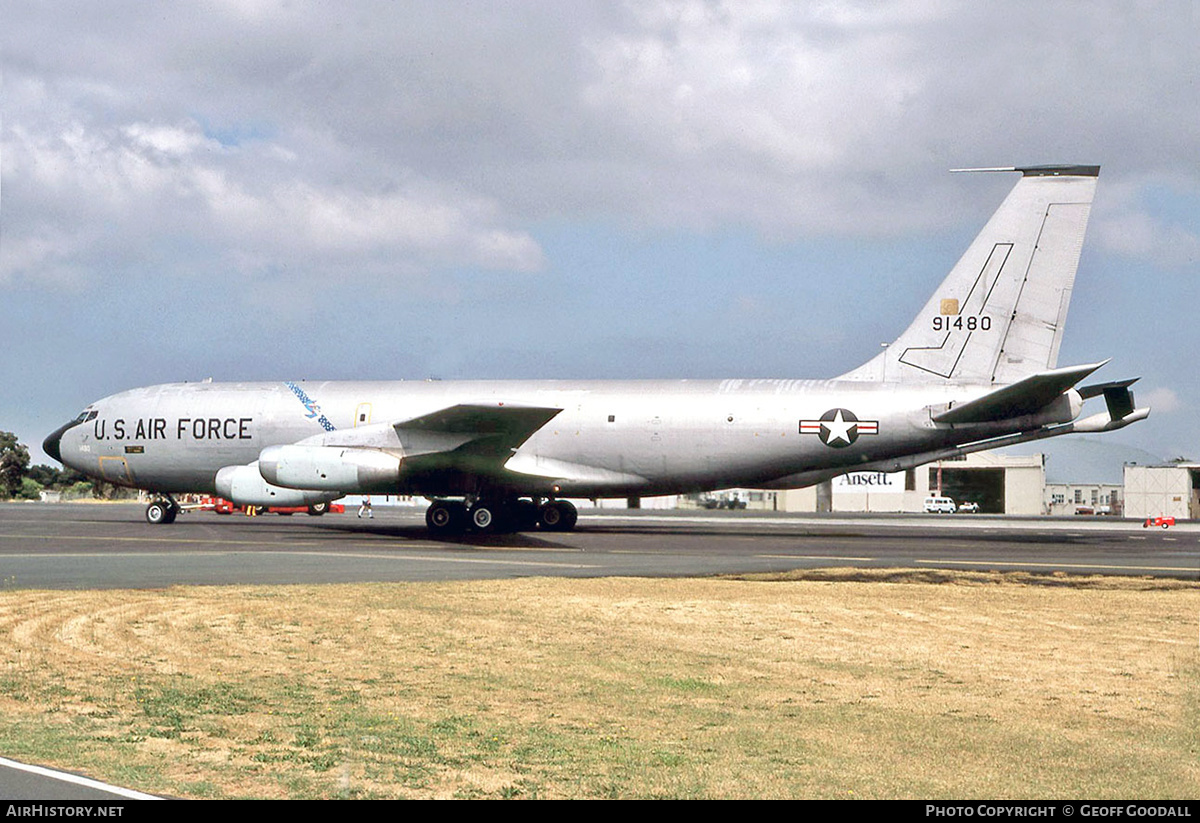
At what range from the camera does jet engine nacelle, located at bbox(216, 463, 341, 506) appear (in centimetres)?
3691

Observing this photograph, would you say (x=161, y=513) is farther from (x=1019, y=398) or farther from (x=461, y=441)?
(x=1019, y=398)

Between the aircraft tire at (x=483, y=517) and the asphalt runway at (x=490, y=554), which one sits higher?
the aircraft tire at (x=483, y=517)

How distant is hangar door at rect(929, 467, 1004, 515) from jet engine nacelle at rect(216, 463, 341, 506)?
7397 cm

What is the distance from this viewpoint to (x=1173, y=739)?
29.0 feet

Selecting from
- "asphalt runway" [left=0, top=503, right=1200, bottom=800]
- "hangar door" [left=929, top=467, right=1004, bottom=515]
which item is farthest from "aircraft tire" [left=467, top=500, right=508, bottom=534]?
"hangar door" [left=929, top=467, right=1004, bottom=515]

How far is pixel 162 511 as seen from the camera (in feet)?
139

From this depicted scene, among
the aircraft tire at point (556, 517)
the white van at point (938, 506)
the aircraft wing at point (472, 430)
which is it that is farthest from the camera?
the white van at point (938, 506)

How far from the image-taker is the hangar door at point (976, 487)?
338 ft

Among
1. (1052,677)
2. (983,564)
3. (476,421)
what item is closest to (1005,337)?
(983,564)

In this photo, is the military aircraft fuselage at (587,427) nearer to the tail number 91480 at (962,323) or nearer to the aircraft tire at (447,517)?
the aircraft tire at (447,517)

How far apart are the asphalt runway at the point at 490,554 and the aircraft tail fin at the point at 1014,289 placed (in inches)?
199

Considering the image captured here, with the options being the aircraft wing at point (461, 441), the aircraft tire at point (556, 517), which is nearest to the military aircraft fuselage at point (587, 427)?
the aircraft wing at point (461, 441)

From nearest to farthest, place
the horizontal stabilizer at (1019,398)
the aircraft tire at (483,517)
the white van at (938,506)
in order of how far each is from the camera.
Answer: the horizontal stabilizer at (1019,398) < the aircraft tire at (483,517) < the white van at (938,506)
